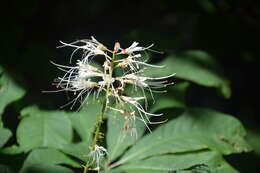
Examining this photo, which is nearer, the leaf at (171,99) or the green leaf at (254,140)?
the leaf at (171,99)

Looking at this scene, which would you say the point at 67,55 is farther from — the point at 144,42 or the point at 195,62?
the point at 195,62

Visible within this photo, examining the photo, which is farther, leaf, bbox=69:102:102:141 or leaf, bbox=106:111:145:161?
leaf, bbox=69:102:102:141

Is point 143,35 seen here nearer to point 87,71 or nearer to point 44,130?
point 44,130

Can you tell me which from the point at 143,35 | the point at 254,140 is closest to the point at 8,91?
the point at 143,35

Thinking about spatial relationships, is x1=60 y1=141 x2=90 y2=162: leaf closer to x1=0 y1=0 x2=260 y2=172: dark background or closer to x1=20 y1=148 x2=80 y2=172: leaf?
x1=20 y1=148 x2=80 y2=172: leaf

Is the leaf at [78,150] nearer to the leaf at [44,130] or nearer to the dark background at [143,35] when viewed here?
the leaf at [44,130]

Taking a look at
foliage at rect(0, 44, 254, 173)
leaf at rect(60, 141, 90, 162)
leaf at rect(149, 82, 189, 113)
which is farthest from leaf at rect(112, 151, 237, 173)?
leaf at rect(149, 82, 189, 113)

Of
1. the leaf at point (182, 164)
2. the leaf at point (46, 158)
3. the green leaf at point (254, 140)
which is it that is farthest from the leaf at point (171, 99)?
the green leaf at point (254, 140)
